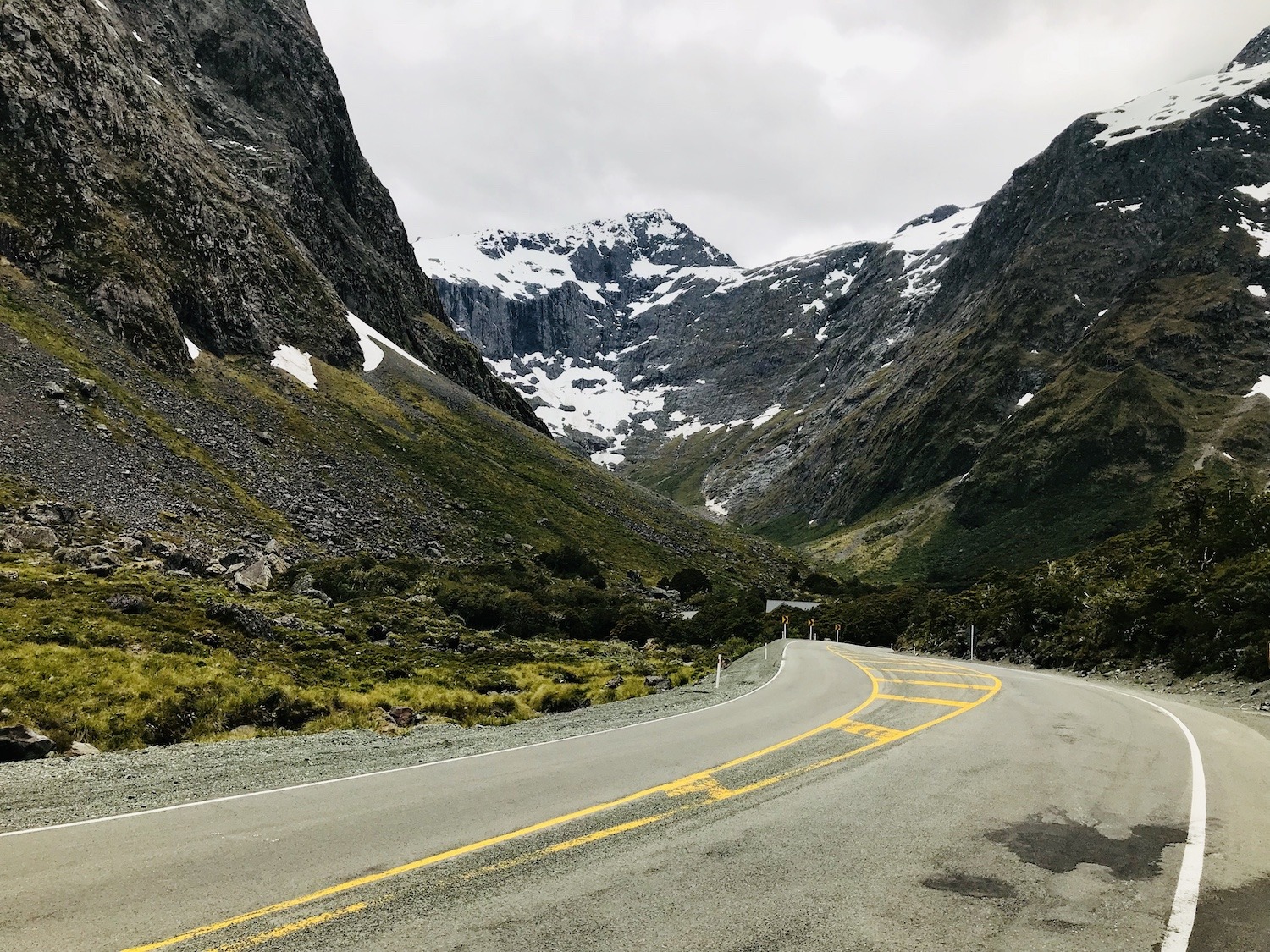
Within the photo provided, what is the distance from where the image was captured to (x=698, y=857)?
21.3 ft

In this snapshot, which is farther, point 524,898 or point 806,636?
point 806,636

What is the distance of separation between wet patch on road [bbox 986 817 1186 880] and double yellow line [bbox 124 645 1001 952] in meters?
3.03

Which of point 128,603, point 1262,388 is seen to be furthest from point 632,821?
point 1262,388

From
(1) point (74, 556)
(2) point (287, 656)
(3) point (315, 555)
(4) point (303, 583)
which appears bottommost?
(2) point (287, 656)

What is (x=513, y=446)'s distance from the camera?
101688mm

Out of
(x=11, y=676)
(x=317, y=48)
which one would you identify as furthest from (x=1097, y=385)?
(x=317, y=48)

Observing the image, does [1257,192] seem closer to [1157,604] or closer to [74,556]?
[1157,604]

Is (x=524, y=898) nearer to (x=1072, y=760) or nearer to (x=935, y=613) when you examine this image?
(x=1072, y=760)

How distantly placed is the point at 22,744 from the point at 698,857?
12561 millimetres

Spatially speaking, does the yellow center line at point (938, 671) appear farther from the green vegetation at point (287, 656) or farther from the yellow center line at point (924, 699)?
the green vegetation at point (287, 656)

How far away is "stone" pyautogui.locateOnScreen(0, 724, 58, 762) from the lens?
452 inches

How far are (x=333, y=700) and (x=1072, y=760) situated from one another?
58.8 feet

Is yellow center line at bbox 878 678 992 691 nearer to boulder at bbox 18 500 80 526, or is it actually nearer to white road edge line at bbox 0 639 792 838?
white road edge line at bbox 0 639 792 838

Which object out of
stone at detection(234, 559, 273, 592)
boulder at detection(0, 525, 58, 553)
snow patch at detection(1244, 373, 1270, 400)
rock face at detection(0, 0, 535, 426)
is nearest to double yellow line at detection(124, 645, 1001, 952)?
stone at detection(234, 559, 273, 592)
